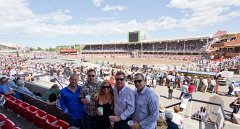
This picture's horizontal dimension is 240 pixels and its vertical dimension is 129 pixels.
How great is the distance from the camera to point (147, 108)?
10.8 ft

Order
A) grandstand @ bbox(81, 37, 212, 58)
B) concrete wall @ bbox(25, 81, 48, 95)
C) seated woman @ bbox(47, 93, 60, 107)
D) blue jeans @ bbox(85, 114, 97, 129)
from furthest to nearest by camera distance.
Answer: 1. grandstand @ bbox(81, 37, 212, 58)
2. concrete wall @ bbox(25, 81, 48, 95)
3. seated woman @ bbox(47, 93, 60, 107)
4. blue jeans @ bbox(85, 114, 97, 129)

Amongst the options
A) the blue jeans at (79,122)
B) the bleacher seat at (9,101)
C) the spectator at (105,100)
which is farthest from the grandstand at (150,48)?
the spectator at (105,100)

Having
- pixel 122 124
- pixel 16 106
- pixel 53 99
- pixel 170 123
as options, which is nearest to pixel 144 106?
pixel 122 124

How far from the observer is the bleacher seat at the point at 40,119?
17.2 feet

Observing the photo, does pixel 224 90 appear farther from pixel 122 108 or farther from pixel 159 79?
pixel 122 108

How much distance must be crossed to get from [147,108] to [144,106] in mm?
57

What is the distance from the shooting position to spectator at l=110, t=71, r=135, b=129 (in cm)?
336

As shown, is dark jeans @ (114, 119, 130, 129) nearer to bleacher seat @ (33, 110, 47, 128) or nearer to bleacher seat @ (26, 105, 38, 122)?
bleacher seat @ (33, 110, 47, 128)

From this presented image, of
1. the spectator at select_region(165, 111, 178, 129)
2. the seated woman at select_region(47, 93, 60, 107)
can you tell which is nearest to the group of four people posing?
the spectator at select_region(165, 111, 178, 129)

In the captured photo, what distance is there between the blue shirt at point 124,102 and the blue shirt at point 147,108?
0.25 feet

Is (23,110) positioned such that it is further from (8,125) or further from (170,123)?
(170,123)

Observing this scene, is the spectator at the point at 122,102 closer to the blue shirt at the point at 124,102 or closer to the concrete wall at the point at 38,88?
the blue shirt at the point at 124,102

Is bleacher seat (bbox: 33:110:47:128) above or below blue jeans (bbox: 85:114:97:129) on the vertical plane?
below

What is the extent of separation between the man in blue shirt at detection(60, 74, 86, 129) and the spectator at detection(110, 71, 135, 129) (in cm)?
94
